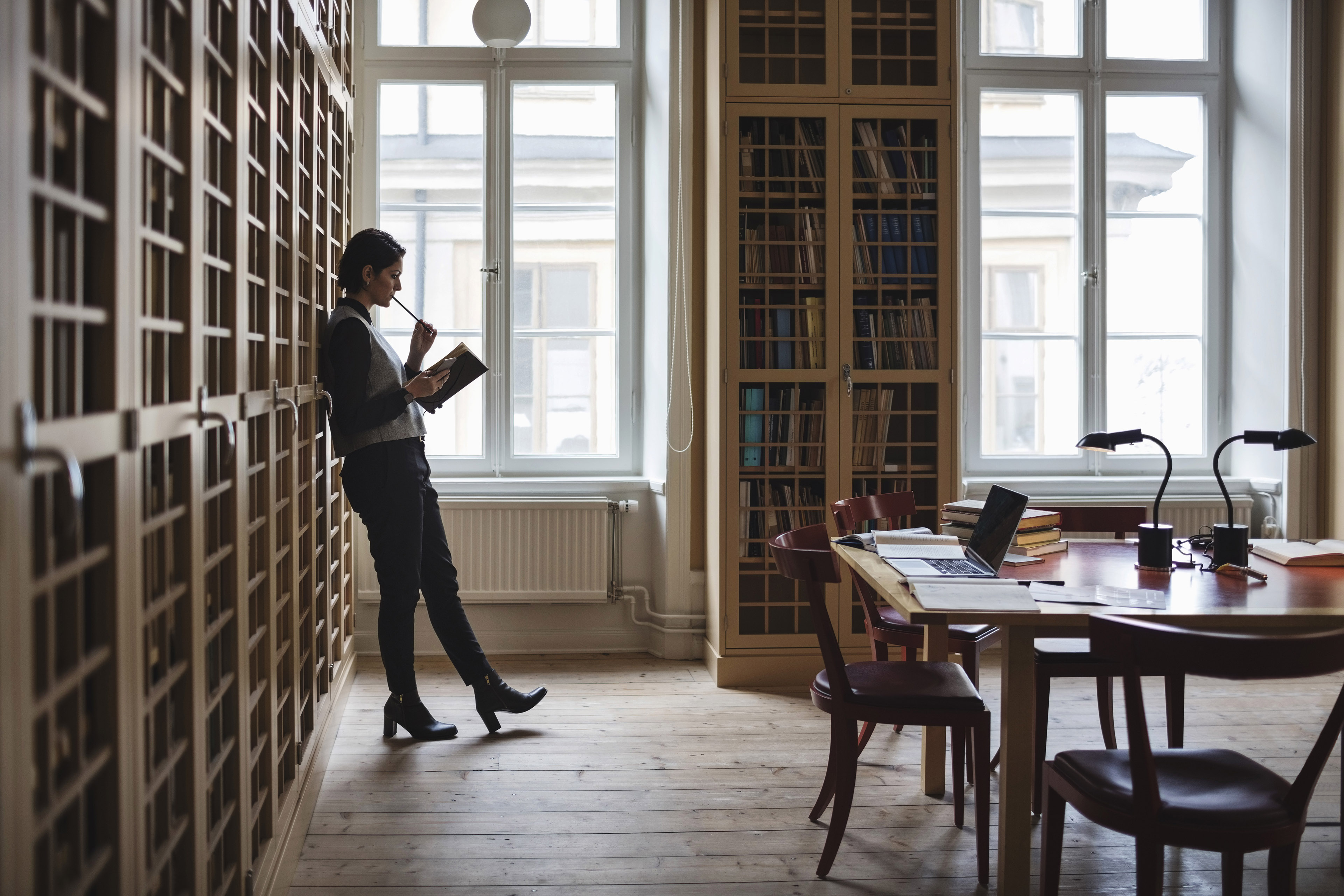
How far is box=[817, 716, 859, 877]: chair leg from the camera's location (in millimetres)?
2531

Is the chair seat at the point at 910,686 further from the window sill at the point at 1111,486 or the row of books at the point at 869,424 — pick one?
the window sill at the point at 1111,486

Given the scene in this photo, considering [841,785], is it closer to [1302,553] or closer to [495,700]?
[1302,553]

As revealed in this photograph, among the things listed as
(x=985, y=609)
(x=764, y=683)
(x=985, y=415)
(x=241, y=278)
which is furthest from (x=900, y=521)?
(x=241, y=278)

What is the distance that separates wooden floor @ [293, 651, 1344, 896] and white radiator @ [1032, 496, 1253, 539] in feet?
2.63

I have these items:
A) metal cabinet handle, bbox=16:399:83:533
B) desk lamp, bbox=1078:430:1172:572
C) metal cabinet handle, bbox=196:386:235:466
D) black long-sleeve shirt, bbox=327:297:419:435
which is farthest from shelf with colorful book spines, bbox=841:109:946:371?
metal cabinet handle, bbox=16:399:83:533

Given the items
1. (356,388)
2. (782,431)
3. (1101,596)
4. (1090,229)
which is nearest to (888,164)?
(782,431)

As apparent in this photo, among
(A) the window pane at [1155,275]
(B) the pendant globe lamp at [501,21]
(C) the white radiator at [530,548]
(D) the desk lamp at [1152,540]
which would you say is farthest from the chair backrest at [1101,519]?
(B) the pendant globe lamp at [501,21]

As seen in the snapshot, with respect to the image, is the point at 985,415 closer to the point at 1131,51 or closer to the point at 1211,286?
the point at 1211,286

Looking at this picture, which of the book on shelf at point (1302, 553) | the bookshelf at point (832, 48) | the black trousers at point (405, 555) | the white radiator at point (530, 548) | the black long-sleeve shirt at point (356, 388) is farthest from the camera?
the white radiator at point (530, 548)

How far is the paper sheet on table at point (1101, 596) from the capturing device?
2201mm

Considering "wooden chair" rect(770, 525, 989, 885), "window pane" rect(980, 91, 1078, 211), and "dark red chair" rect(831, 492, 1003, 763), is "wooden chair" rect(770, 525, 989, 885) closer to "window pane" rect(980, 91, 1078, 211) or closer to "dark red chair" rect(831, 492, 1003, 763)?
"dark red chair" rect(831, 492, 1003, 763)

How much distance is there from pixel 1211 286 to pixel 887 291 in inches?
74.5

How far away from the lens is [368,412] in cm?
324

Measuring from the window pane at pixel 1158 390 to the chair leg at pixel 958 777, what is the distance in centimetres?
273
